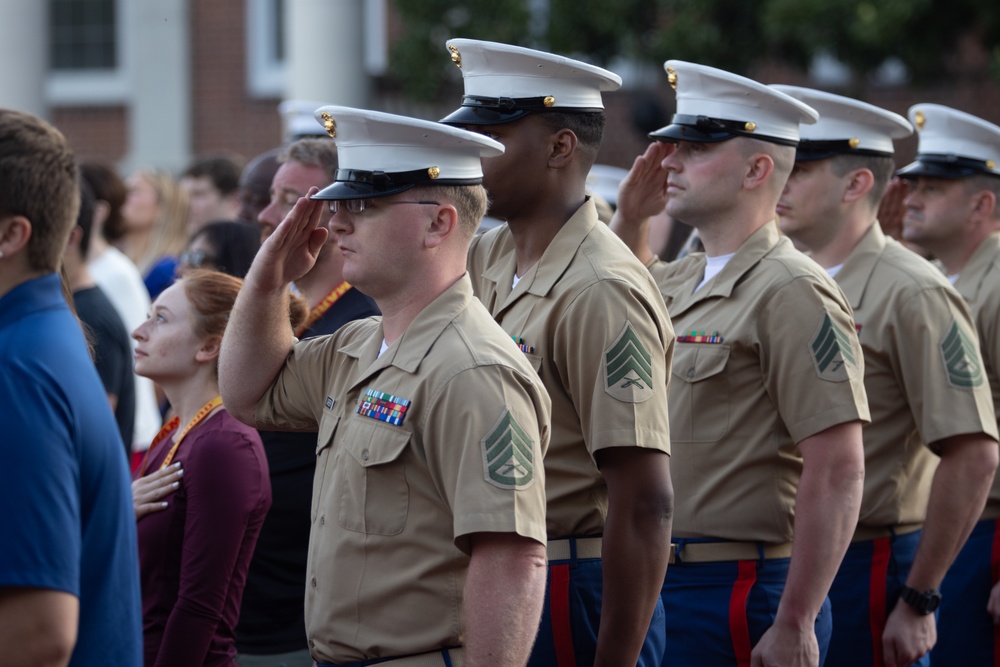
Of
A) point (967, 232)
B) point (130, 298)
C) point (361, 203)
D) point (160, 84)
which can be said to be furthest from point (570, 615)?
point (160, 84)

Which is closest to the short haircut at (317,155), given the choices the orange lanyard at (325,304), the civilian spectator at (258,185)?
the orange lanyard at (325,304)

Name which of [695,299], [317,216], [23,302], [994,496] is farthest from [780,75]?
[23,302]

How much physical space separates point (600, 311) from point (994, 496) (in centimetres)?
228

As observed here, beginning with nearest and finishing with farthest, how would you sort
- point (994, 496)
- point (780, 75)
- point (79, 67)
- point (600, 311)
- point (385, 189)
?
point (385, 189) → point (600, 311) → point (994, 496) → point (780, 75) → point (79, 67)

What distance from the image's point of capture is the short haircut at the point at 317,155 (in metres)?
4.20

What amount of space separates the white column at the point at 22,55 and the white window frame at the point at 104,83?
3327 millimetres

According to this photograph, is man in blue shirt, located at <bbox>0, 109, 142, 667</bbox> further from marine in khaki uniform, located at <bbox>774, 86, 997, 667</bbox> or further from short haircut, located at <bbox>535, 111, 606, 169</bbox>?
marine in khaki uniform, located at <bbox>774, 86, 997, 667</bbox>

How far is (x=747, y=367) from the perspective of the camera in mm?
3504

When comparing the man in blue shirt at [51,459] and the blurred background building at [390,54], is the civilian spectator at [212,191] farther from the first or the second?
the man in blue shirt at [51,459]

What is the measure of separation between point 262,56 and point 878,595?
12463 millimetres

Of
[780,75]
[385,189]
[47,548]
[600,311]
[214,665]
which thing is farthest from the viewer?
[780,75]

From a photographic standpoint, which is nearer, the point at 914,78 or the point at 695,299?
the point at 695,299

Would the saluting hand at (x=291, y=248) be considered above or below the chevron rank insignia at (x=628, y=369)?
above

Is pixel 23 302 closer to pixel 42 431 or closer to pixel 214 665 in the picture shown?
pixel 42 431
